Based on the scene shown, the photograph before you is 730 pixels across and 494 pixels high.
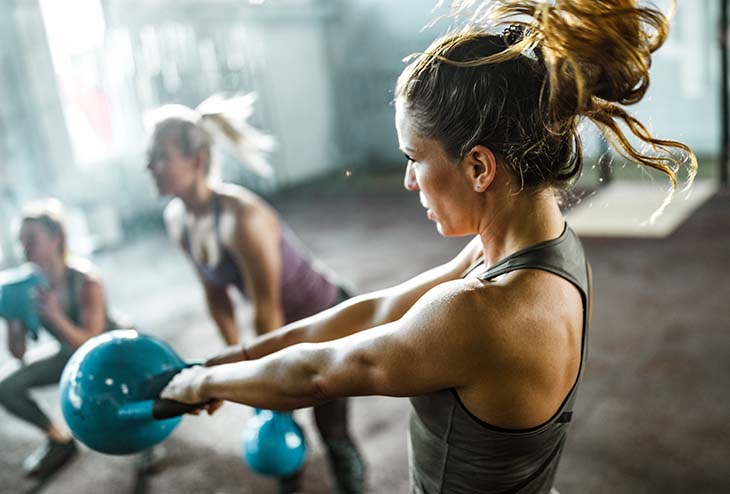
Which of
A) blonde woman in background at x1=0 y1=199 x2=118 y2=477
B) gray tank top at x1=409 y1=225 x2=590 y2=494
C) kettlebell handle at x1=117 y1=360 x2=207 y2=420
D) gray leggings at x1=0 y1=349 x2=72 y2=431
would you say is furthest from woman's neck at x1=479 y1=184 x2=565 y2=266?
gray leggings at x1=0 y1=349 x2=72 y2=431

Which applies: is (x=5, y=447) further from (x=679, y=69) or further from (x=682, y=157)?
(x=679, y=69)

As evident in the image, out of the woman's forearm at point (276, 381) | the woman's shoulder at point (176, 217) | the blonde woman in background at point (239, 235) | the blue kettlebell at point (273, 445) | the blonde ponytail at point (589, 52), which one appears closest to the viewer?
the blonde ponytail at point (589, 52)

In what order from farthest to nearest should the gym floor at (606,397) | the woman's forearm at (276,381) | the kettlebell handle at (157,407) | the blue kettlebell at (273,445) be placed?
the gym floor at (606,397)
the blue kettlebell at (273,445)
the kettlebell handle at (157,407)
the woman's forearm at (276,381)

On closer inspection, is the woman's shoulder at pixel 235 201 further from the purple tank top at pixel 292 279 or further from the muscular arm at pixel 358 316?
the muscular arm at pixel 358 316

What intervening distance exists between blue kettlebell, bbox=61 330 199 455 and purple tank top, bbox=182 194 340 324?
83cm

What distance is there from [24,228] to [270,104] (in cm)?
561

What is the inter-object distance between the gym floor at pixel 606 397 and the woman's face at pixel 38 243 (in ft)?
2.96

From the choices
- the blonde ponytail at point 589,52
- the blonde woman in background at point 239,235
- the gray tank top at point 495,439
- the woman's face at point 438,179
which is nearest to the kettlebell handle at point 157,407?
the gray tank top at point 495,439

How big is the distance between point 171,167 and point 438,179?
1.19 m

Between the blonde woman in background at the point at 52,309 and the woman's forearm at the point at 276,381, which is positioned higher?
the woman's forearm at the point at 276,381

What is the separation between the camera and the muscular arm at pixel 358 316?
108cm

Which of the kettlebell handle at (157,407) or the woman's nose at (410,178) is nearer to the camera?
the woman's nose at (410,178)

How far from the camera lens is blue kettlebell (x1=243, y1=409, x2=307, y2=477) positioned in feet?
5.71

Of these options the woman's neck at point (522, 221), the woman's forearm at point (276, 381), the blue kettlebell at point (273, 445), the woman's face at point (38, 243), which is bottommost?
the blue kettlebell at point (273, 445)
